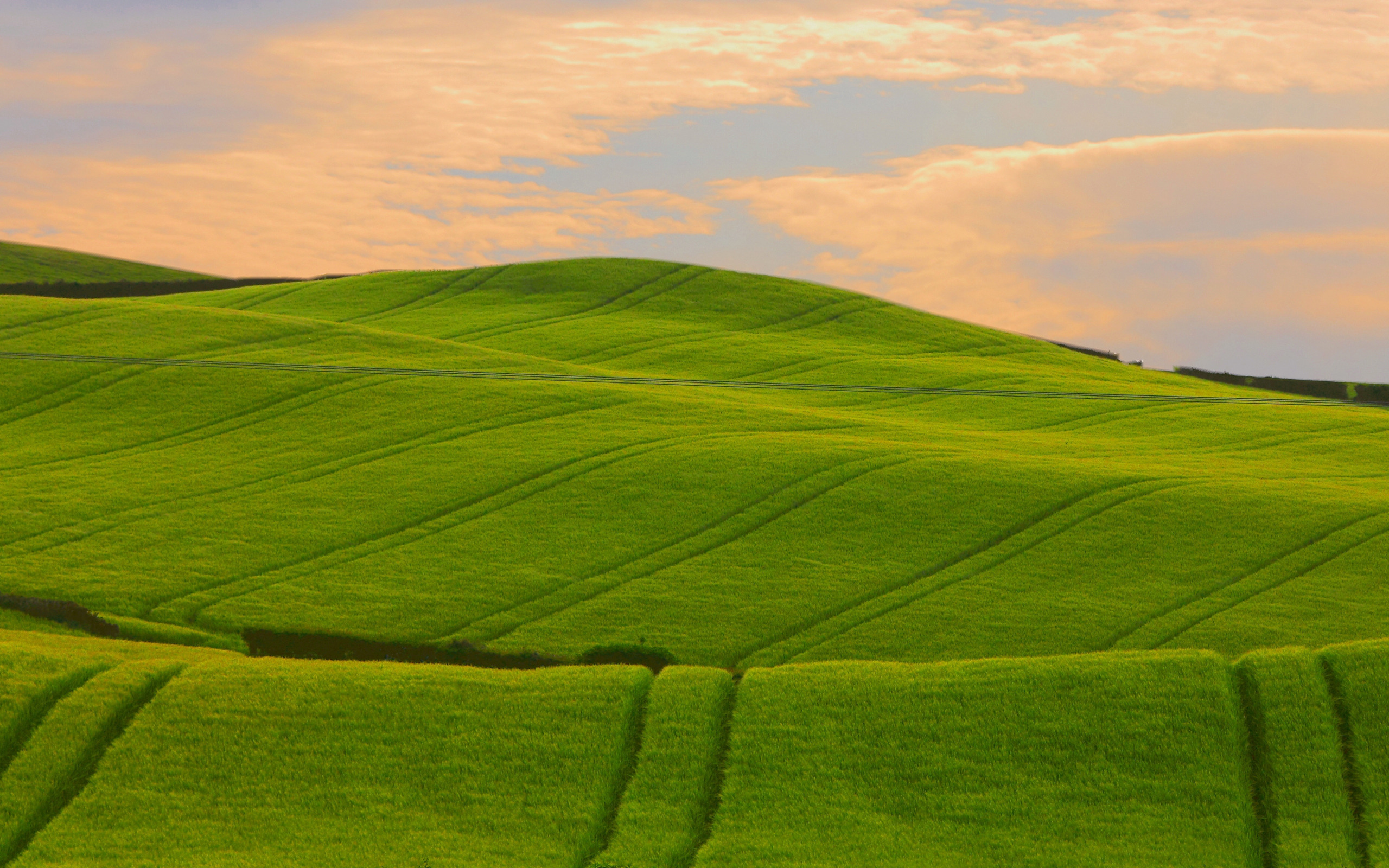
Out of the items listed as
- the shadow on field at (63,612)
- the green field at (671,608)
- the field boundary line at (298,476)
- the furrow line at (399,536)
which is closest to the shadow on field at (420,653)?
the green field at (671,608)

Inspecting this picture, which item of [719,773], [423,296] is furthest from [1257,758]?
[423,296]

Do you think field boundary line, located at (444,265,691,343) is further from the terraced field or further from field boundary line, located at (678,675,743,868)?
field boundary line, located at (678,675,743,868)

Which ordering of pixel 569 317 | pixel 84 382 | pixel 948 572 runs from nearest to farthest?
pixel 948 572, pixel 84 382, pixel 569 317

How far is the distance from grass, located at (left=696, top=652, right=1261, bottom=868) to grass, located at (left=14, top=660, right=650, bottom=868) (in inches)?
81.9

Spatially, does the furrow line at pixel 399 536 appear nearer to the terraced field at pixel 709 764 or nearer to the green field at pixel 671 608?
the green field at pixel 671 608

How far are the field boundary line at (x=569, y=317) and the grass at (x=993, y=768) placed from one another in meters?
46.3

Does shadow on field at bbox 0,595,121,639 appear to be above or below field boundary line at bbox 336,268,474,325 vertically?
below

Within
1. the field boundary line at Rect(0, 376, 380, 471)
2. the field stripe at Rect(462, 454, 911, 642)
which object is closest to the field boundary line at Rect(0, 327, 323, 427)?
the field boundary line at Rect(0, 376, 380, 471)

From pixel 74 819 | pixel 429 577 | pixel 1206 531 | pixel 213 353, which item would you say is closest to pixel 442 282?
pixel 213 353

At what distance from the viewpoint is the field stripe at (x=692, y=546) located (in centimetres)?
2341

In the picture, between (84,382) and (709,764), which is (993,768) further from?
(84,382)

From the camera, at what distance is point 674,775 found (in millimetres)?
14117

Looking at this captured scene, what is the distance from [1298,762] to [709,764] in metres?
7.63

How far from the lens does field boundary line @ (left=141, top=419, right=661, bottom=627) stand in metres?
24.0
